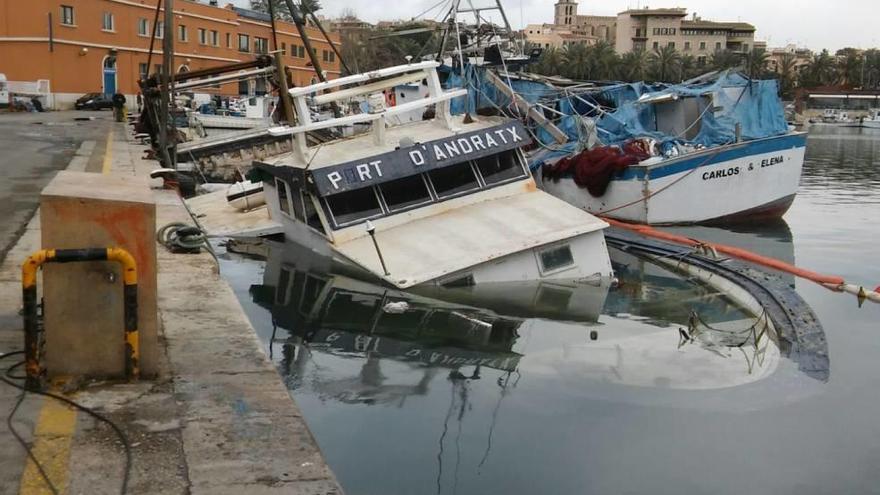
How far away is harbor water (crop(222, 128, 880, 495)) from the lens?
25.0 feet

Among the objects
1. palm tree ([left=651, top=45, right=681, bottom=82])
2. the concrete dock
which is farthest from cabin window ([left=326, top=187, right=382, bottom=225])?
palm tree ([left=651, top=45, right=681, bottom=82])

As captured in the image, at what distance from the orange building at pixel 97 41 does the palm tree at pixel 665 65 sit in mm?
48796

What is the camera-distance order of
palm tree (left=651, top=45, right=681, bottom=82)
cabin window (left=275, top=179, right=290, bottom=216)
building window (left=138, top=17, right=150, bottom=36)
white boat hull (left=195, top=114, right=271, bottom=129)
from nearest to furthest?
cabin window (left=275, top=179, right=290, bottom=216), white boat hull (left=195, top=114, right=271, bottom=129), building window (left=138, top=17, right=150, bottom=36), palm tree (left=651, top=45, right=681, bottom=82)

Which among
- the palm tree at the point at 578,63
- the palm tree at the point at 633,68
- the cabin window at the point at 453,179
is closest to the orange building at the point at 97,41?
the cabin window at the point at 453,179

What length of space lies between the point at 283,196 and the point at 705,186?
12.9m

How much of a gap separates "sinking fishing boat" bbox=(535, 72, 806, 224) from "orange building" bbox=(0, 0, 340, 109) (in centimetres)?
2519

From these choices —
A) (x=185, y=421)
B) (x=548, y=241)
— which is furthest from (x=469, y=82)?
(x=185, y=421)

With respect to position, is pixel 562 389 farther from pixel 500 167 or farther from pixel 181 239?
pixel 500 167

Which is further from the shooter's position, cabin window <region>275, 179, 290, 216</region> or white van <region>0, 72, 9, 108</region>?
white van <region>0, 72, 9, 108</region>

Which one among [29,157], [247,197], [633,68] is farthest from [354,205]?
[633,68]

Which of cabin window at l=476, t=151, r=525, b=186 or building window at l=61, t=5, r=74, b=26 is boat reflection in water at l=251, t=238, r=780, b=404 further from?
building window at l=61, t=5, r=74, b=26

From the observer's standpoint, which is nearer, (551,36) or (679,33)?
(679,33)

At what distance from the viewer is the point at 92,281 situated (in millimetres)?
5484

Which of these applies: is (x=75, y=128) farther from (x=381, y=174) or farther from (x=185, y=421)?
(x=185, y=421)
